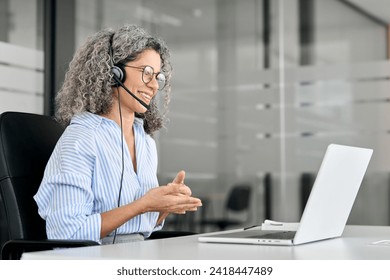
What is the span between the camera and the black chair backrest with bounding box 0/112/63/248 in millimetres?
2131

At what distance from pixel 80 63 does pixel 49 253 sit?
3.56 feet

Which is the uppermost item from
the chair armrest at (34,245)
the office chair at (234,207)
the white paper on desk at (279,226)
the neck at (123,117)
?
the neck at (123,117)

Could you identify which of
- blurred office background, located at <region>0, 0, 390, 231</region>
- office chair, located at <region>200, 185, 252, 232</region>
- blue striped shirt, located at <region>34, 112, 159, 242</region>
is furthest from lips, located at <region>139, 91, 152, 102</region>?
office chair, located at <region>200, 185, 252, 232</region>

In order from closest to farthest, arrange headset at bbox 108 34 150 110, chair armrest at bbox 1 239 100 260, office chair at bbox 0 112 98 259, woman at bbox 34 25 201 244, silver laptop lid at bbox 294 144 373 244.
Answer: silver laptop lid at bbox 294 144 373 244
chair armrest at bbox 1 239 100 260
woman at bbox 34 25 201 244
office chair at bbox 0 112 98 259
headset at bbox 108 34 150 110

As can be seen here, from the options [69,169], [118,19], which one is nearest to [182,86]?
[118,19]

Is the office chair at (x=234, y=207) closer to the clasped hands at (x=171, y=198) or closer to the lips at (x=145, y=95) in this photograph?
the lips at (x=145, y=95)

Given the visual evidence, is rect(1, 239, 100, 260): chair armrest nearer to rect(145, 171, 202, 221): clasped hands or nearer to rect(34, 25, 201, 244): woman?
rect(34, 25, 201, 244): woman

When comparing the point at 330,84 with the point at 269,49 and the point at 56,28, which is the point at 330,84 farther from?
the point at 56,28

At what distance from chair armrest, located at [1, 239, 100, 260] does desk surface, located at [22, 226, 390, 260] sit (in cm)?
24

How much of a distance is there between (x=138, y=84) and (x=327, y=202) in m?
0.83

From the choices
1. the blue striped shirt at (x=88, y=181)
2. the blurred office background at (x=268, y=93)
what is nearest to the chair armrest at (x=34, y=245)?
the blue striped shirt at (x=88, y=181)

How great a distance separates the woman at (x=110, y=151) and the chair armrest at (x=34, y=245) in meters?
0.08

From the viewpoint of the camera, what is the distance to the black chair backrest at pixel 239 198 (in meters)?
5.51

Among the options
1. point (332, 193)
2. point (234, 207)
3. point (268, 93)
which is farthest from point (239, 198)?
point (332, 193)
